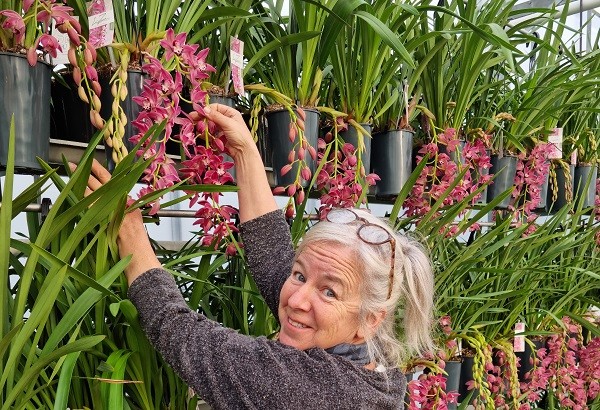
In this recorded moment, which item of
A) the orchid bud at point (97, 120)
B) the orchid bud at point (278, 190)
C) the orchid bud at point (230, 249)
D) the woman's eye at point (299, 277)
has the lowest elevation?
the woman's eye at point (299, 277)

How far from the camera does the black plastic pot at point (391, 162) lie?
A: 5.03ft

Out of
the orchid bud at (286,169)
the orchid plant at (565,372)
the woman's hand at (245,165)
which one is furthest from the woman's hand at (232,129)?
the orchid plant at (565,372)

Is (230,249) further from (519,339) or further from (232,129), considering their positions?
(519,339)

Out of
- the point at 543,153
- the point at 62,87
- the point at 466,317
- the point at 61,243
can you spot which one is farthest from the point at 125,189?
the point at 543,153

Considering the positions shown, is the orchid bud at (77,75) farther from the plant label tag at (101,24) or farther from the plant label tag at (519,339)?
the plant label tag at (519,339)

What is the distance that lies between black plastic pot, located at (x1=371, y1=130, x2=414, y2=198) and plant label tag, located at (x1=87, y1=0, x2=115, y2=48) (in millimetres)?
764

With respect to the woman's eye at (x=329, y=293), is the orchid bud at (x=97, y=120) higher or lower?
higher

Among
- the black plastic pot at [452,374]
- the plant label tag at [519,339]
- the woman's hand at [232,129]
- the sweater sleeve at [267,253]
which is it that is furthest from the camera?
the plant label tag at [519,339]

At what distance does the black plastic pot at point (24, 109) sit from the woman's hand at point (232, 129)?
249mm

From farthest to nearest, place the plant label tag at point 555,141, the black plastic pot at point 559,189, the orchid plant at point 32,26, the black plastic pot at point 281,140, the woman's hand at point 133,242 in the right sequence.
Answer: the black plastic pot at point 559,189 → the plant label tag at point 555,141 → the black plastic pot at point 281,140 → the woman's hand at point 133,242 → the orchid plant at point 32,26

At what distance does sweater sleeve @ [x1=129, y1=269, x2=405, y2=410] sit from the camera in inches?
34.8

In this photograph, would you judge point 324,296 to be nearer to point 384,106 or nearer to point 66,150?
point 66,150

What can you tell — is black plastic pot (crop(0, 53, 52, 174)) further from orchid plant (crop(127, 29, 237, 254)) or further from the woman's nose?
the woman's nose

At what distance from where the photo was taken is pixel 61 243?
0.89 m
